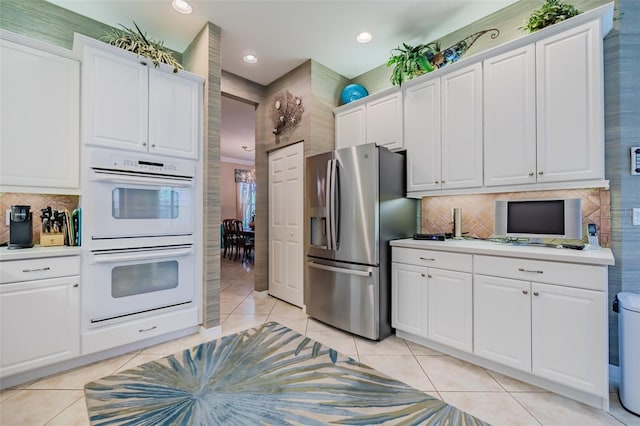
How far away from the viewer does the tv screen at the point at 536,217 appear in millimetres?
2102

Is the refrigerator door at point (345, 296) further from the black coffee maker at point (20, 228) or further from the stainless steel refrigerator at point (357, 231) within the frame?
the black coffee maker at point (20, 228)

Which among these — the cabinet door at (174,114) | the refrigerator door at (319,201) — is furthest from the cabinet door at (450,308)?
the cabinet door at (174,114)

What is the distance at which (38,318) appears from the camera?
6.38ft

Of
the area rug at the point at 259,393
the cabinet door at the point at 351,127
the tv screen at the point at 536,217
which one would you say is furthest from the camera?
the cabinet door at the point at 351,127

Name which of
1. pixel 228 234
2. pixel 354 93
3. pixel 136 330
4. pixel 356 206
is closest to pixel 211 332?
pixel 136 330

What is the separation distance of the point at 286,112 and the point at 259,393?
3.18 metres

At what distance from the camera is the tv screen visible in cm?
210

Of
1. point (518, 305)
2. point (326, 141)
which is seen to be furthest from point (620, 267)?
point (326, 141)

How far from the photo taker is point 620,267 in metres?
1.95

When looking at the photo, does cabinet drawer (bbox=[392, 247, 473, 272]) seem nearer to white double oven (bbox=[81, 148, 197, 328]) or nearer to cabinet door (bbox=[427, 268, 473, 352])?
cabinet door (bbox=[427, 268, 473, 352])

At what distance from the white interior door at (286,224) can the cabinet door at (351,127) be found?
537 millimetres

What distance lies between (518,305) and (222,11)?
3508 millimetres

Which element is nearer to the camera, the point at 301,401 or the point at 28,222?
the point at 301,401

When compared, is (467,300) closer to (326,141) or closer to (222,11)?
(326,141)
